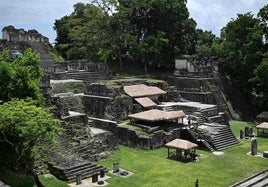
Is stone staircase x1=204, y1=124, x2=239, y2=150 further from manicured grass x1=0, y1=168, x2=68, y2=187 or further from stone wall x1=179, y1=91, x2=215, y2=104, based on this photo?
manicured grass x1=0, y1=168, x2=68, y2=187

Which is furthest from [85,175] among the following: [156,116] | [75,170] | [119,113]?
[119,113]

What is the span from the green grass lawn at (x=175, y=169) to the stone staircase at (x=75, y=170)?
56 centimetres

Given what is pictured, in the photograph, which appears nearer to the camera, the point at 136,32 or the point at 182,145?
the point at 182,145

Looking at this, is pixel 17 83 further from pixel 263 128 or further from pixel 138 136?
pixel 263 128

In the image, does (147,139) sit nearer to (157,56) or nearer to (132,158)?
(132,158)

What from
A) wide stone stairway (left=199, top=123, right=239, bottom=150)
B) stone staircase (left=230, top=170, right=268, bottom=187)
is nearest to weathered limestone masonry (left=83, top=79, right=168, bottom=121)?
wide stone stairway (left=199, top=123, right=239, bottom=150)

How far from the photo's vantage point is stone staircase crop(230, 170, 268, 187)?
18.8 metres

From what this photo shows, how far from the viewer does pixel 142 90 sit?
32.1 metres

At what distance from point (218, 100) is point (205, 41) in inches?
589

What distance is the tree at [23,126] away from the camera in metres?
15.5

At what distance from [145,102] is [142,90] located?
6.26 feet

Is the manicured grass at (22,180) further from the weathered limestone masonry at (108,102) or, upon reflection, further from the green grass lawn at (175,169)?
the weathered limestone masonry at (108,102)

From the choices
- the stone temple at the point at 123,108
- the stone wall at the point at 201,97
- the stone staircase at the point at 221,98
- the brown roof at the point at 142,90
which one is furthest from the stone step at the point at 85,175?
the stone staircase at the point at 221,98

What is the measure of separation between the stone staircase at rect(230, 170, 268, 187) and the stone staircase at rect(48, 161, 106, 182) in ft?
24.3
